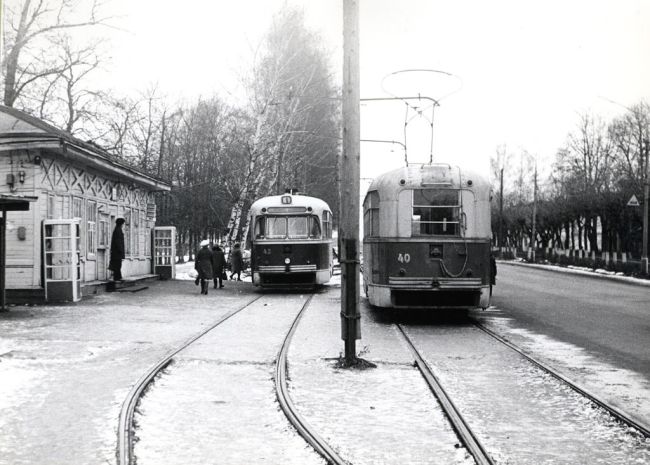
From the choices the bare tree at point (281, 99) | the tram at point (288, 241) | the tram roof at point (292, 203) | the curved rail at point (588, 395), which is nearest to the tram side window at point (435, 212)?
the curved rail at point (588, 395)

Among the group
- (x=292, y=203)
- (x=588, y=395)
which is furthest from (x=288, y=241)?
(x=588, y=395)

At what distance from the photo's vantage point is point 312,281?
22.8m

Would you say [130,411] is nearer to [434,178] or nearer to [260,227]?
[434,178]

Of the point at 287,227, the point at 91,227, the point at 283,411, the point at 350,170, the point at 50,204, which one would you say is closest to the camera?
the point at 283,411

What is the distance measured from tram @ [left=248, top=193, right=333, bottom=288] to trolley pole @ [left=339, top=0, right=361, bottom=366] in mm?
12487

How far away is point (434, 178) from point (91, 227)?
35.6 ft

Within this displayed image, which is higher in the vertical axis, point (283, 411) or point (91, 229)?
point (91, 229)

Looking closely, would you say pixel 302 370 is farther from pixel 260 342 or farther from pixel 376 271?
pixel 376 271

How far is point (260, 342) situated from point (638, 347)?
229 inches

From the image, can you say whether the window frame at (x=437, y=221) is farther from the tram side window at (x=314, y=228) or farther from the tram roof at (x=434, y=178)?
the tram side window at (x=314, y=228)

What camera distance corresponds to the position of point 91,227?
68.3 feet

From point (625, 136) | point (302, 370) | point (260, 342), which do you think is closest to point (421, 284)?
point (260, 342)

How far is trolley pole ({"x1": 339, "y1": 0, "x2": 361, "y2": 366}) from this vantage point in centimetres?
968

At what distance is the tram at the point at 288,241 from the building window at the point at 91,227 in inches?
176
